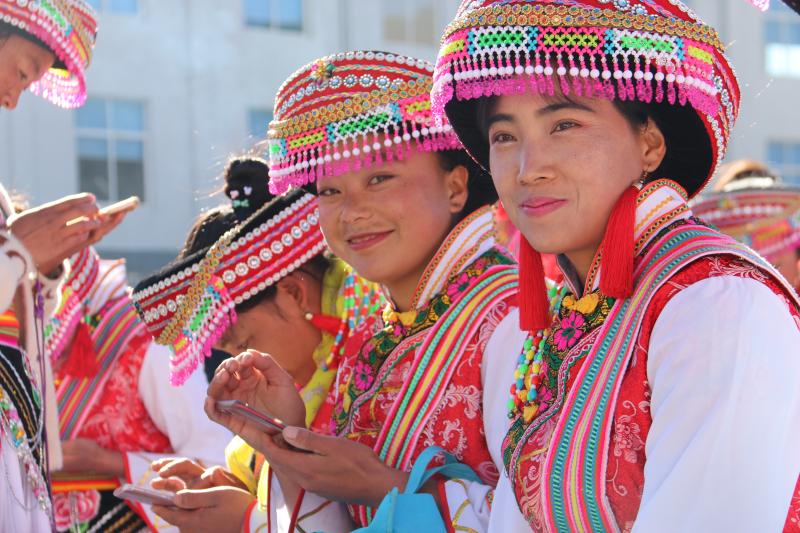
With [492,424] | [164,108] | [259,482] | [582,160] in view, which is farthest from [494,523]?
[164,108]

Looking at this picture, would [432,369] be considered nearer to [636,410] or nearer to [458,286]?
[458,286]

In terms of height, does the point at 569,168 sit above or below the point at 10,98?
below

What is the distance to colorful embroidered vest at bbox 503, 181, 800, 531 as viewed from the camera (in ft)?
6.14

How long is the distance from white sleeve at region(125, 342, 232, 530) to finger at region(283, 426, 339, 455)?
5.96 feet

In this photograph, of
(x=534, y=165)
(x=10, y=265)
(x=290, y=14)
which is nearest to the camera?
(x=534, y=165)

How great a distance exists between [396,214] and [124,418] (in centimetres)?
200

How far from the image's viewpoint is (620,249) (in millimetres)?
1999

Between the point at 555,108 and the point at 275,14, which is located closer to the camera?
the point at 555,108

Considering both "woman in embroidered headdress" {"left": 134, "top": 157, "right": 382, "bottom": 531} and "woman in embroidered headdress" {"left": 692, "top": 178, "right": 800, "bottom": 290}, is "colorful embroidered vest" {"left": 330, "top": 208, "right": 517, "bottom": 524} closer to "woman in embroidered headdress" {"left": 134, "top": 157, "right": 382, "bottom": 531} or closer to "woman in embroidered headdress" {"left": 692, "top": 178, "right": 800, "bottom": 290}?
"woman in embroidered headdress" {"left": 134, "top": 157, "right": 382, "bottom": 531}

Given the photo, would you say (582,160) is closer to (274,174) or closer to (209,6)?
(274,174)

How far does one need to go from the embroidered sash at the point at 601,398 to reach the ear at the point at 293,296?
59.0 inches

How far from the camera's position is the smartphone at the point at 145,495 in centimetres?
287

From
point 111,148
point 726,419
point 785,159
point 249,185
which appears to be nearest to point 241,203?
point 249,185

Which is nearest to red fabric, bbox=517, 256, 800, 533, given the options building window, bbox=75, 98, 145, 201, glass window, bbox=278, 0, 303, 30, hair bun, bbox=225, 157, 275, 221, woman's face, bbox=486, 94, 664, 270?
woman's face, bbox=486, 94, 664, 270
